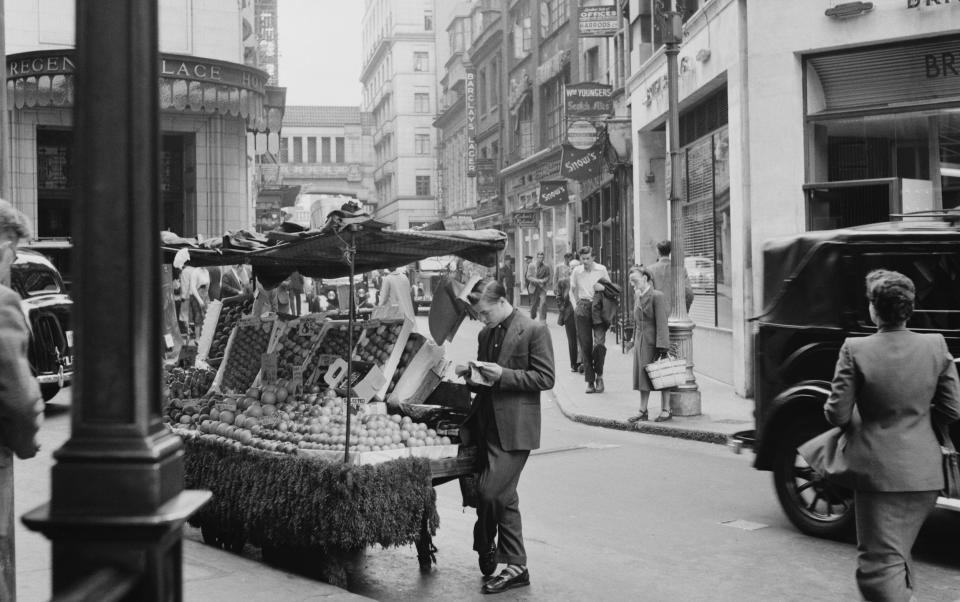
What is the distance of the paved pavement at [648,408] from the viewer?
1262cm

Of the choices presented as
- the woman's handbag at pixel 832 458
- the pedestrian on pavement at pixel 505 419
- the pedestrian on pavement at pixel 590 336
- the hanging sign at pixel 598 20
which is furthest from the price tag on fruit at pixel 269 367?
the hanging sign at pixel 598 20

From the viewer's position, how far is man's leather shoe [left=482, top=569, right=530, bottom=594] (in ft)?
21.0

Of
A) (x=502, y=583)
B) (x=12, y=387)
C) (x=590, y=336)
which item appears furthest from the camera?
(x=590, y=336)

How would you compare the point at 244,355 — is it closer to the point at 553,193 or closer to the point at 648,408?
the point at 648,408

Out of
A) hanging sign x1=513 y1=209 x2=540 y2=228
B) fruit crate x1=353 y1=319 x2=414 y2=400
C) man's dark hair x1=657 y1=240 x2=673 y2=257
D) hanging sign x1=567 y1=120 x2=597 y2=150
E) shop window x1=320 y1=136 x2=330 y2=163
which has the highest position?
shop window x1=320 y1=136 x2=330 y2=163

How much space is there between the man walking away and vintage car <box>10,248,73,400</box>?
31.1 feet

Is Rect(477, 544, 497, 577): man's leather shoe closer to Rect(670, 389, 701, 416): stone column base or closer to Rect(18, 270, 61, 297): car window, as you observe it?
Rect(670, 389, 701, 416): stone column base

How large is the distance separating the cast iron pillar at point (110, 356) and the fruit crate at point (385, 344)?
5.07m

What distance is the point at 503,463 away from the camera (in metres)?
6.48

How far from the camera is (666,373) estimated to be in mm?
12898

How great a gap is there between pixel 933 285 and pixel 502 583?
373 centimetres

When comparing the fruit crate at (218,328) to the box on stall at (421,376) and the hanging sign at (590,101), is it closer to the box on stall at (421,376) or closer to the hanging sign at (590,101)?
the box on stall at (421,376)

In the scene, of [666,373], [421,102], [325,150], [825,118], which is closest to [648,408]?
[666,373]

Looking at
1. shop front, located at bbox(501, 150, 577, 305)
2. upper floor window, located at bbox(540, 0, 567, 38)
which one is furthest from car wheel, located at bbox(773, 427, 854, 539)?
upper floor window, located at bbox(540, 0, 567, 38)
